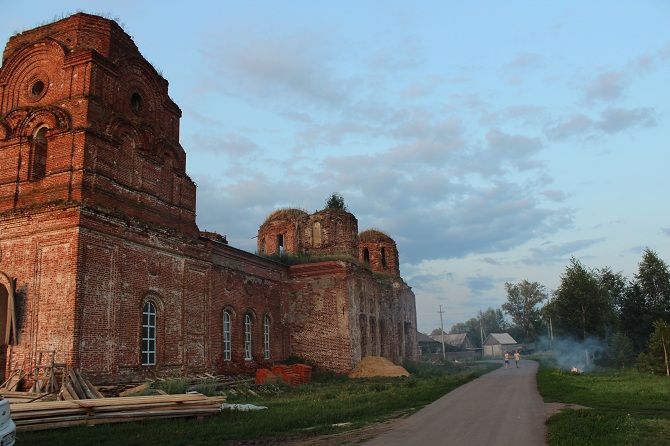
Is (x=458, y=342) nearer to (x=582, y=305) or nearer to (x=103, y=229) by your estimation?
(x=582, y=305)

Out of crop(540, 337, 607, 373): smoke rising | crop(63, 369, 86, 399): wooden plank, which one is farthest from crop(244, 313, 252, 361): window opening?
crop(540, 337, 607, 373): smoke rising

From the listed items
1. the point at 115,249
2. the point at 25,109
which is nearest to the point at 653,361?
the point at 115,249

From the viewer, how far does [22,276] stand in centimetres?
1555

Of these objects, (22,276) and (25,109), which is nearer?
(22,276)

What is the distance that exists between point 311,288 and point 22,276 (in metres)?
15.1

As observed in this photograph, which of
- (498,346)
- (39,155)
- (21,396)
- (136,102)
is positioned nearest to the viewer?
(21,396)

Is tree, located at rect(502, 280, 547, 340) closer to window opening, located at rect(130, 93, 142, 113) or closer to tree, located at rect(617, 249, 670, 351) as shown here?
tree, located at rect(617, 249, 670, 351)

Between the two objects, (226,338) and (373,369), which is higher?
(226,338)

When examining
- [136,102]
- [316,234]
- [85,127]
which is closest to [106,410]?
[85,127]

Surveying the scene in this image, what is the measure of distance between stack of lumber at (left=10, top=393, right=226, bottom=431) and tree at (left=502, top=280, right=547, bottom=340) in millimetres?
91991

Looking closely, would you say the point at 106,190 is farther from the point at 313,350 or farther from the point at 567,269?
the point at 567,269

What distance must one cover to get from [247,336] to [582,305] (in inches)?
916

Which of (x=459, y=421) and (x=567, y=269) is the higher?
(x=567, y=269)

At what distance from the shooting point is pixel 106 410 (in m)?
11.1
